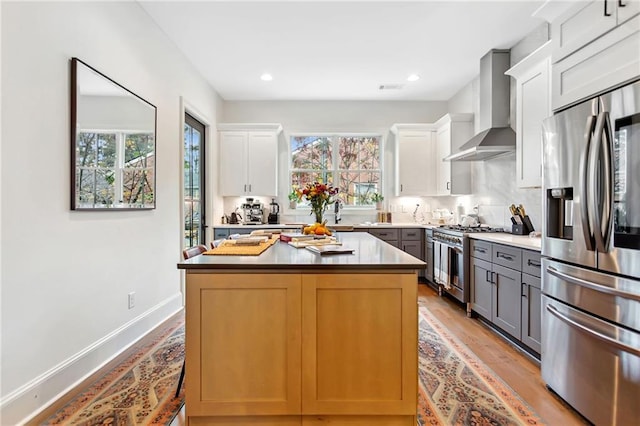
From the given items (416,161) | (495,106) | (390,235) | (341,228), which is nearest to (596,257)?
(495,106)

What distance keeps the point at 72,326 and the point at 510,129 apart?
435cm

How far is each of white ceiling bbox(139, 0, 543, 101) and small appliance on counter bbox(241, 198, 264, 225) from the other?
180 cm

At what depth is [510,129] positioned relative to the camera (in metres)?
3.83

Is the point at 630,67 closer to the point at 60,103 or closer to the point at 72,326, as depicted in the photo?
the point at 60,103

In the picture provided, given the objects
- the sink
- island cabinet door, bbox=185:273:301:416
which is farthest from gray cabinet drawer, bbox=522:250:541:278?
the sink

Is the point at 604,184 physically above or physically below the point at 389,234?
above

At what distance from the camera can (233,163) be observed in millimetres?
5445

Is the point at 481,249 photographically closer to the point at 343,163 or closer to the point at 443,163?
the point at 443,163

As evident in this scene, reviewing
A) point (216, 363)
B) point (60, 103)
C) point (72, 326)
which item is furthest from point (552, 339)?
point (60, 103)

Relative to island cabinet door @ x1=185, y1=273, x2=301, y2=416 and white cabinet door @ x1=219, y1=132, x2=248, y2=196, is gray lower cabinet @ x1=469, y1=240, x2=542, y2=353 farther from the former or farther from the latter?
white cabinet door @ x1=219, y1=132, x2=248, y2=196

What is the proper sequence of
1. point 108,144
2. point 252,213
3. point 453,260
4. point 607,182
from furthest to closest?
point 252,213, point 453,260, point 108,144, point 607,182

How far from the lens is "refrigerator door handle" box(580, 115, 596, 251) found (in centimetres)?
183

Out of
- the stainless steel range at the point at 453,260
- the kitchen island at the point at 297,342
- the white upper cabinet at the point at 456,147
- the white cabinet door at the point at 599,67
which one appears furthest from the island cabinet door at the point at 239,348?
the white upper cabinet at the point at 456,147

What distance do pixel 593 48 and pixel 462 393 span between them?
214cm
